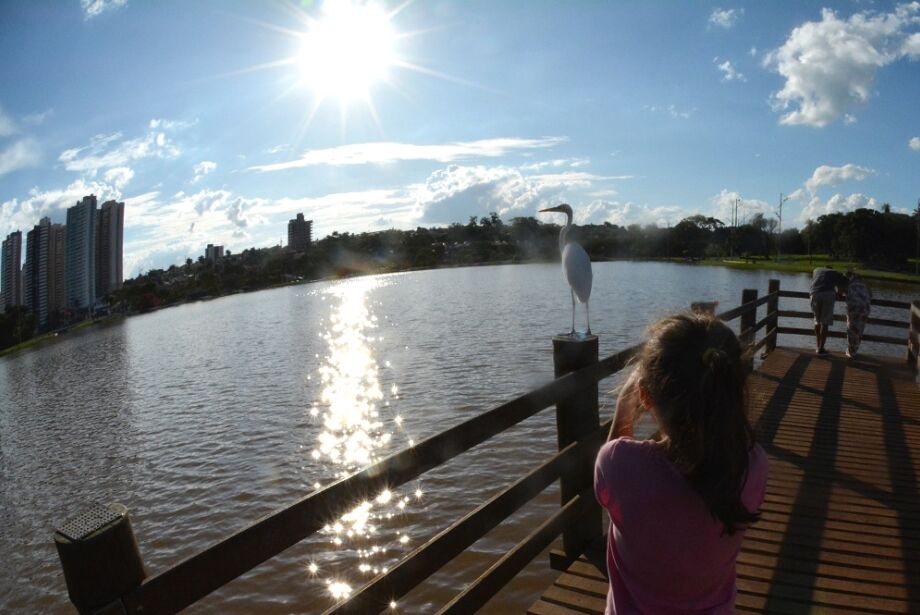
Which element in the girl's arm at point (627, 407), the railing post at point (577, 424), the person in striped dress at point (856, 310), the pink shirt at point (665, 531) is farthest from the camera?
the person in striped dress at point (856, 310)

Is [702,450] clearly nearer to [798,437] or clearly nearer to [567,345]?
[567,345]

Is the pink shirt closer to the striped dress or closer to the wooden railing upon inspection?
the wooden railing

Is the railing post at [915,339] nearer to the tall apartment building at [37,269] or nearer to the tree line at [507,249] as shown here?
the tree line at [507,249]

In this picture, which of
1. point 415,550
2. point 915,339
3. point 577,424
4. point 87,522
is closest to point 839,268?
point 915,339

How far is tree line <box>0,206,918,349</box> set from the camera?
226 feet

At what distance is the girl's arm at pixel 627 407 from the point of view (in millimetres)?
1688

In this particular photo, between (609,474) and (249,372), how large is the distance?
1728cm

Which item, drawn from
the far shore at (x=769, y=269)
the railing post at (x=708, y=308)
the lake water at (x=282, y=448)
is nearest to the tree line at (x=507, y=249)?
the far shore at (x=769, y=269)

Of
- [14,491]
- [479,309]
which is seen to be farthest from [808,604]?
[479,309]

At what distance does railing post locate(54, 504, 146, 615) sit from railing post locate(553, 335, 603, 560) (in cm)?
230

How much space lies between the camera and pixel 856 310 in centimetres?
959

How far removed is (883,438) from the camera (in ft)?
18.9

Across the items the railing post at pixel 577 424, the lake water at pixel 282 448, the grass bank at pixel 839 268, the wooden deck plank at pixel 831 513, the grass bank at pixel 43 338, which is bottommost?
the grass bank at pixel 43 338

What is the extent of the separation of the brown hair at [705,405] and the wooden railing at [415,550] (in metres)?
0.57
